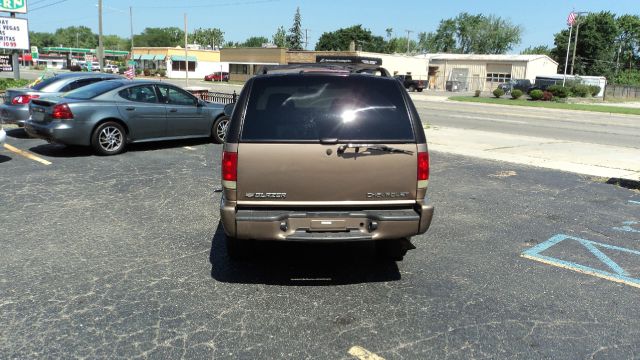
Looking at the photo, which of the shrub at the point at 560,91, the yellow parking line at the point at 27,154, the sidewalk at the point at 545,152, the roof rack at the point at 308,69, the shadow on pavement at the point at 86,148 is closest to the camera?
the roof rack at the point at 308,69

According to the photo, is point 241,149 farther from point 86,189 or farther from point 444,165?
point 444,165

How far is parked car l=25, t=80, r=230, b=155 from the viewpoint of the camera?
918 centimetres

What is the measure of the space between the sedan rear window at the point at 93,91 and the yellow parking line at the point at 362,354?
26.9ft

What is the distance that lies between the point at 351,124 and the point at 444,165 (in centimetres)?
638

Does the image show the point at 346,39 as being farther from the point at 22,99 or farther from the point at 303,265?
the point at 303,265

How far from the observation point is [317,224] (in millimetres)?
3926

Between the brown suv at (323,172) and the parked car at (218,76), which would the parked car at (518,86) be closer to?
the parked car at (218,76)

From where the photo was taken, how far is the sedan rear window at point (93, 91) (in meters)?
9.56

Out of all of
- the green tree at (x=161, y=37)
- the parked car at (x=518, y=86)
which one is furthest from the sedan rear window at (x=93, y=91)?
the green tree at (x=161, y=37)

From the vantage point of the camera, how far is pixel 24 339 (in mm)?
3271

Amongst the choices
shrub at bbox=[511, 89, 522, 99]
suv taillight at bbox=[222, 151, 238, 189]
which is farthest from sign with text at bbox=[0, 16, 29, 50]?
shrub at bbox=[511, 89, 522, 99]

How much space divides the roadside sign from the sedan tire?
52.1ft

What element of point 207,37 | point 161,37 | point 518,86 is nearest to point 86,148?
point 518,86

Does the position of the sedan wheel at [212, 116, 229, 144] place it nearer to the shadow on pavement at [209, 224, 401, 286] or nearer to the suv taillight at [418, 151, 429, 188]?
the shadow on pavement at [209, 224, 401, 286]
